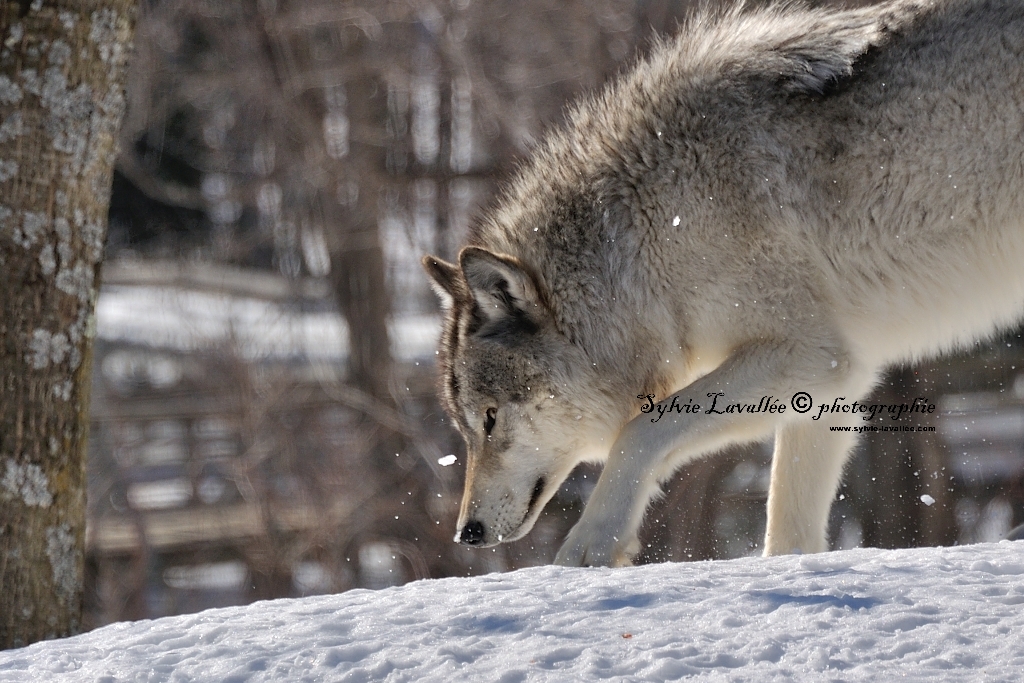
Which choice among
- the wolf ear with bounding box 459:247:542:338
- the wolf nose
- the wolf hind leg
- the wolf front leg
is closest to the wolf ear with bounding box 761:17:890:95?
the wolf front leg

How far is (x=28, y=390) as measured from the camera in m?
3.28

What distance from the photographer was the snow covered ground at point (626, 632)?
2018mm

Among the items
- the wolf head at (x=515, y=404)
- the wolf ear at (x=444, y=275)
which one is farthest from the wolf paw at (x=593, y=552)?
the wolf ear at (x=444, y=275)

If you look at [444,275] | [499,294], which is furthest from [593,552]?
[444,275]

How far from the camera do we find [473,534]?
394cm

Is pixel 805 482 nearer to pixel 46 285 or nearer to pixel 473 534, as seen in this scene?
pixel 473 534

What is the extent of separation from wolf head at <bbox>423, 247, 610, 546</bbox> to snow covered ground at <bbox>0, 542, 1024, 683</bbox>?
4.03 ft

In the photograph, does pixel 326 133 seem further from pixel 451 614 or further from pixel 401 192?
pixel 451 614

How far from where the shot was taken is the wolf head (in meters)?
3.94

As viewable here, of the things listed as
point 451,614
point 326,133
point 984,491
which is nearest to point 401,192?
point 326,133

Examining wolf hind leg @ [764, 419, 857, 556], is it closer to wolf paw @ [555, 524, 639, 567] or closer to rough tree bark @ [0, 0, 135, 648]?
wolf paw @ [555, 524, 639, 567]

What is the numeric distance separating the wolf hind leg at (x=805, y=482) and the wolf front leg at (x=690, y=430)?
1.98 feet

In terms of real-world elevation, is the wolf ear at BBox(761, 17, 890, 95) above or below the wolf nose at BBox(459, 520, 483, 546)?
above

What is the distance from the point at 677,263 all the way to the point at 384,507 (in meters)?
6.74
